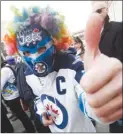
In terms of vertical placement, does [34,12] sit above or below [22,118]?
above

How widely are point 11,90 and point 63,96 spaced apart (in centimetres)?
121

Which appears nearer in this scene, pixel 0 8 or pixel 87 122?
pixel 0 8

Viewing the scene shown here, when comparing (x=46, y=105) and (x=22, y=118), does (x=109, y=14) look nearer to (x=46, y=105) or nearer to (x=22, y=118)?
(x=46, y=105)

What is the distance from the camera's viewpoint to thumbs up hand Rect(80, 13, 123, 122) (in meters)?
0.36

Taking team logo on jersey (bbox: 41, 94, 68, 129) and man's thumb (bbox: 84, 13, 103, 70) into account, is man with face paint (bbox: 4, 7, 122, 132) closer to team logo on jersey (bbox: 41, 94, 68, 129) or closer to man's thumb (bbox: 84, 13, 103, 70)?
team logo on jersey (bbox: 41, 94, 68, 129)

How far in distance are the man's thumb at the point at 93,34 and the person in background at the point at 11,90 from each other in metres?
1.66

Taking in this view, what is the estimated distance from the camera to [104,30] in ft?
1.24

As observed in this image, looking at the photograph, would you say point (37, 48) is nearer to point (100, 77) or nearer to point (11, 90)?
point (100, 77)

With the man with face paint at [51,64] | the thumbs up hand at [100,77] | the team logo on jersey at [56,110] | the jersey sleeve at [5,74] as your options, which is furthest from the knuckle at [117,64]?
the jersey sleeve at [5,74]

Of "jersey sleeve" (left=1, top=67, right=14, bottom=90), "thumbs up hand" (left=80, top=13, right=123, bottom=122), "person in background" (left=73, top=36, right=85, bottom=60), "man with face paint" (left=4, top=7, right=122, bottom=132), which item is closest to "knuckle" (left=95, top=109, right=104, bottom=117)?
"thumbs up hand" (left=80, top=13, right=123, bottom=122)

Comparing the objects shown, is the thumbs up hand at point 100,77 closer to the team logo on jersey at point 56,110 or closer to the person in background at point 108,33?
the person in background at point 108,33

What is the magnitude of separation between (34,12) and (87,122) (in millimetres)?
527

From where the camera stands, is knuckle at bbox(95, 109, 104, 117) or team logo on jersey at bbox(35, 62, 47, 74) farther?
team logo on jersey at bbox(35, 62, 47, 74)

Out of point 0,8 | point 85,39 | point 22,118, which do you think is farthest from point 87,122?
point 22,118
